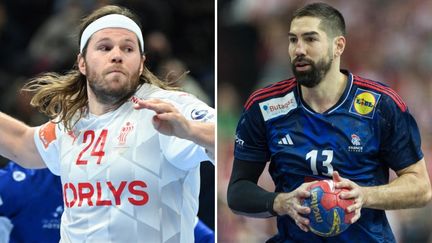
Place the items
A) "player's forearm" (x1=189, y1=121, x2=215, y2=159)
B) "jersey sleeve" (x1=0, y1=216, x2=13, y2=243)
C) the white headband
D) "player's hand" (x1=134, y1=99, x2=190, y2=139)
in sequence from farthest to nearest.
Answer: "jersey sleeve" (x1=0, y1=216, x2=13, y2=243), the white headband, "player's forearm" (x1=189, y1=121, x2=215, y2=159), "player's hand" (x1=134, y1=99, x2=190, y2=139)

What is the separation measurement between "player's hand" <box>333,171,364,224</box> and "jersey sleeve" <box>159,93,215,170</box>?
600mm

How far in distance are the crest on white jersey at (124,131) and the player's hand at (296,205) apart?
79 cm

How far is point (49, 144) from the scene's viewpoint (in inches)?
159

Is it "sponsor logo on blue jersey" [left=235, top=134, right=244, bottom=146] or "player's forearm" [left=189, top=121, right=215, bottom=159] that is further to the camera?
"sponsor logo on blue jersey" [left=235, top=134, right=244, bottom=146]

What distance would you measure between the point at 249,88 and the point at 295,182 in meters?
0.77

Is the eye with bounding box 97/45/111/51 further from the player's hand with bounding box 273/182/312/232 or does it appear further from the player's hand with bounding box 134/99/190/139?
the player's hand with bounding box 273/182/312/232

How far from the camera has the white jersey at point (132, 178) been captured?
373cm

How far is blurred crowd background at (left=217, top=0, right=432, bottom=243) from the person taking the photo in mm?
4078

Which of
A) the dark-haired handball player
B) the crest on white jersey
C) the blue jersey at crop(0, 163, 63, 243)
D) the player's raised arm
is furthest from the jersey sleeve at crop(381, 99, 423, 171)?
the blue jersey at crop(0, 163, 63, 243)

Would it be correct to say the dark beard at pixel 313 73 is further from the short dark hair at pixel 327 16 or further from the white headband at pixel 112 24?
the white headband at pixel 112 24

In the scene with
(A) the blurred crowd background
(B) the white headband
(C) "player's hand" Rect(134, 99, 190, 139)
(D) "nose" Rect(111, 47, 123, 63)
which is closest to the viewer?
(C) "player's hand" Rect(134, 99, 190, 139)

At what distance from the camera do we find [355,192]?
11.1 ft

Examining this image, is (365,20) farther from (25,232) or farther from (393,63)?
(25,232)

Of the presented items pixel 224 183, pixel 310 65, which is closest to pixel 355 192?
pixel 310 65
